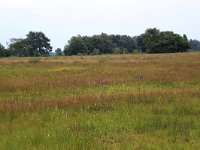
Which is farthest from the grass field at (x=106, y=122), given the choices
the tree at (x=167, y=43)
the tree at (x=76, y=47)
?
the tree at (x=76, y=47)

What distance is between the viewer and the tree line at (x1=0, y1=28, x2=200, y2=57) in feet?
322

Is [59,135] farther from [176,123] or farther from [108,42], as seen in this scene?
[108,42]

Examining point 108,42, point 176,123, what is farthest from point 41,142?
point 108,42

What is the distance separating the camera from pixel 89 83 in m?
18.1

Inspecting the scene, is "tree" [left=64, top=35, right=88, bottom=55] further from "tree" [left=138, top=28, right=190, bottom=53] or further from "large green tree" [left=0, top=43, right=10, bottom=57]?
"tree" [left=138, top=28, right=190, bottom=53]

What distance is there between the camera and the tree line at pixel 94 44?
98.2 metres

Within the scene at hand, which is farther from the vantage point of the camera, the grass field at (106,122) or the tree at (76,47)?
the tree at (76,47)

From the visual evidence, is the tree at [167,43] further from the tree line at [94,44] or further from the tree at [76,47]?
the tree at [76,47]

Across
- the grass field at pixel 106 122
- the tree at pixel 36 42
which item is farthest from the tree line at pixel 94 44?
the grass field at pixel 106 122

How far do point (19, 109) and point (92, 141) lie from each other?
3.79 metres

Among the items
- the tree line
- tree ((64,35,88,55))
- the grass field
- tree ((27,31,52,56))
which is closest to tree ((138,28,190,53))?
the tree line

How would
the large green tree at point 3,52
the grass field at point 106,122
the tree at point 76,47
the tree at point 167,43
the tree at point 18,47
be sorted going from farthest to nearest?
the tree at point 76,47
the tree at point 18,47
the large green tree at point 3,52
the tree at point 167,43
the grass field at point 106,122

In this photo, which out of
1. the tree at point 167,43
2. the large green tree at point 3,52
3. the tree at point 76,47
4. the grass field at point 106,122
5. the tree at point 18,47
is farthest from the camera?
the tree at point 76,47

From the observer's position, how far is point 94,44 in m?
130
